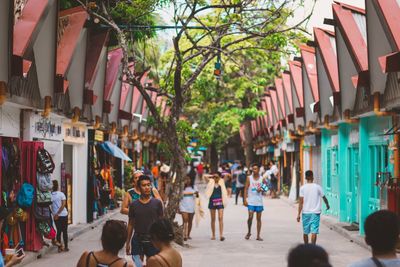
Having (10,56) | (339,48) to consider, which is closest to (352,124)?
(339,48)

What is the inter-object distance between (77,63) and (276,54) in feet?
19.2

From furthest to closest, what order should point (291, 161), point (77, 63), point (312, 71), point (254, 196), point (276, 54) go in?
point (291, 161) → point (312, 71) → point (276, 54) → point (77, 63) → point (254, 196)

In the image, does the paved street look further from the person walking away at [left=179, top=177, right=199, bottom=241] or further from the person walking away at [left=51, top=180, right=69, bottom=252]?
the person walking away at [left=51, top=180, right=69, bottom=252]

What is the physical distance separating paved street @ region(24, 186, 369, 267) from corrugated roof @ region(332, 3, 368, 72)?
4256 millimetres

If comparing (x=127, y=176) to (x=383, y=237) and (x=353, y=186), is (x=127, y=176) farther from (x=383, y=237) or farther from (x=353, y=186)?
(x=383, y=237)

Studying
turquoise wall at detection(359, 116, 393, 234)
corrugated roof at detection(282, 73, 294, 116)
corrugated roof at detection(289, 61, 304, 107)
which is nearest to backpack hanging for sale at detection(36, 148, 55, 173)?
turquoise wall at detection(359, 116, 393, 234)

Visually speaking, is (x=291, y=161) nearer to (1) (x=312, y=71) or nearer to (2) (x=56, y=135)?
(1) (x=312, y=71)

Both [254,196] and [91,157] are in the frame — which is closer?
[254,196]

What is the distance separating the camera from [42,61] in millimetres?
16594

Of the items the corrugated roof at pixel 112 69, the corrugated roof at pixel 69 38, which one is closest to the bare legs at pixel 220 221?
the corrugated roof at pixel 69 38

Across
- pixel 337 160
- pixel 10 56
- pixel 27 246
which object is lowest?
pixel 27 246

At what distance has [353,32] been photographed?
61.8 ft

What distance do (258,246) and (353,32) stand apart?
574cm

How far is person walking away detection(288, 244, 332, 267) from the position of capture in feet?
15.3
